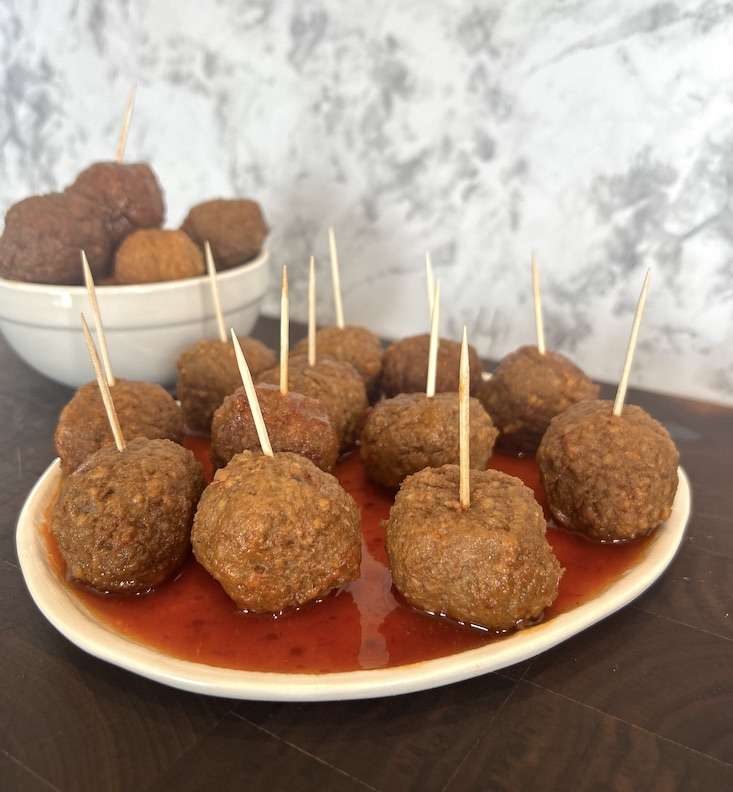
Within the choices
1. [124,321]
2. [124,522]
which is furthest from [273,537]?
[124,321]

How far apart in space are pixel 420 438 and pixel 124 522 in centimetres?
66

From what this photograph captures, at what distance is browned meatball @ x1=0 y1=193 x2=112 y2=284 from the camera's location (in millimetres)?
2178

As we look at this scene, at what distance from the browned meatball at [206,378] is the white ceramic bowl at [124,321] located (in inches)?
9.8

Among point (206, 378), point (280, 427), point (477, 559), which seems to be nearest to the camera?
point (477, 559)

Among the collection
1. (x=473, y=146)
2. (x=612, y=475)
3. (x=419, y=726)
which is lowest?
(x=419, y=726)

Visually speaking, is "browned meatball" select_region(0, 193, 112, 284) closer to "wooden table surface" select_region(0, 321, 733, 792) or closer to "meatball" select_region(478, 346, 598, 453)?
"wooden table surface" select_region(0, 321, 733, 792)

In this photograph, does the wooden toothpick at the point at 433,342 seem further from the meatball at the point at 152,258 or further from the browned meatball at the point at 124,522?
the meatball at the point at 152,258

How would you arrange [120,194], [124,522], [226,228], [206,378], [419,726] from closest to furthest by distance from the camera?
[419,726], [124,522], [206,378], [120,194], [226,228]

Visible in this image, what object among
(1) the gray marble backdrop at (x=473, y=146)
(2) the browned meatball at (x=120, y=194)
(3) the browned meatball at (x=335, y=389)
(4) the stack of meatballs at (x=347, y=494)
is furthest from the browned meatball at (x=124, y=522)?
(1) the gray marble backdrop at (x=473, y=146)

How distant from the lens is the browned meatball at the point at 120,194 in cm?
233

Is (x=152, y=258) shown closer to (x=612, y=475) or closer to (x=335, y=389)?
(x=335, y=389)

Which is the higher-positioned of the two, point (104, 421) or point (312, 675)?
point (104, 421)

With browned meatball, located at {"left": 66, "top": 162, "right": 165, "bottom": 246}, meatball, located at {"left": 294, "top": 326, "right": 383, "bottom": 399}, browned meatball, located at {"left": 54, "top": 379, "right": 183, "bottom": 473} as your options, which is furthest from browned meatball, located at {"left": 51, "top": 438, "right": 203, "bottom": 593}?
browned meatball, located at {"left": 66, "top": 162, "right": 165, "bottom": 246}

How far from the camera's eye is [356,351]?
2.16 meters
